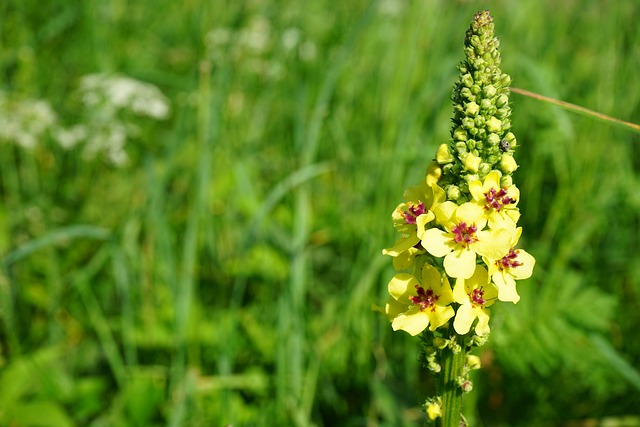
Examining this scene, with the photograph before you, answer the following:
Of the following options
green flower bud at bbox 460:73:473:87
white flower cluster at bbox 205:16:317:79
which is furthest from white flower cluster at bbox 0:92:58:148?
green flower bud at bbox 460:73:473:87

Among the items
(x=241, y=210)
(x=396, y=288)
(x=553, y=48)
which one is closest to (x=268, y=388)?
(x=241, y=210)

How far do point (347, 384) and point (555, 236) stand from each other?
1.38 metres

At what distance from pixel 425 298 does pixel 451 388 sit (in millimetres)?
187

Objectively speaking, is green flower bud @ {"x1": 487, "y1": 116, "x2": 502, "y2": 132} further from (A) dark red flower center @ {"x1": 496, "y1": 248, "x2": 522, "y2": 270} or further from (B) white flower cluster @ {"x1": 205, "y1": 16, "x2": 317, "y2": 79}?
(B) white flower cluster @ {"x1": 205, "y1": 16, "x2": 317, "y2": 79}

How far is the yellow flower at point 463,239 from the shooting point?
4.18ft

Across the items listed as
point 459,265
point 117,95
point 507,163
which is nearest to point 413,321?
point 459,265

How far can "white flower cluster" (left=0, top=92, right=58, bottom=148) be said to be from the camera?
353 cm

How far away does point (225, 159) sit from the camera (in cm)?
395

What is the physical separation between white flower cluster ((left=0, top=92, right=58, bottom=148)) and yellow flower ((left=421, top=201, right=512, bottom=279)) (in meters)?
2.88

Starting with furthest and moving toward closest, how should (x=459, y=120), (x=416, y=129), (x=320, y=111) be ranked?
(x=416, y=129) → (x=320, y=111) → (x=459, y=120)

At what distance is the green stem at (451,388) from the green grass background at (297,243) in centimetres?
118

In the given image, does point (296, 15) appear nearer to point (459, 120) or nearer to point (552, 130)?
point (552, 130)

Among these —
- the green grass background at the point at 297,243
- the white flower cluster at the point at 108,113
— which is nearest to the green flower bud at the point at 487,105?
the green grass background at the point at 297,243

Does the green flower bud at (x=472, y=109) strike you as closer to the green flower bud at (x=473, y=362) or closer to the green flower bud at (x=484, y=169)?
the green flower bud at (x=484, y=169)
